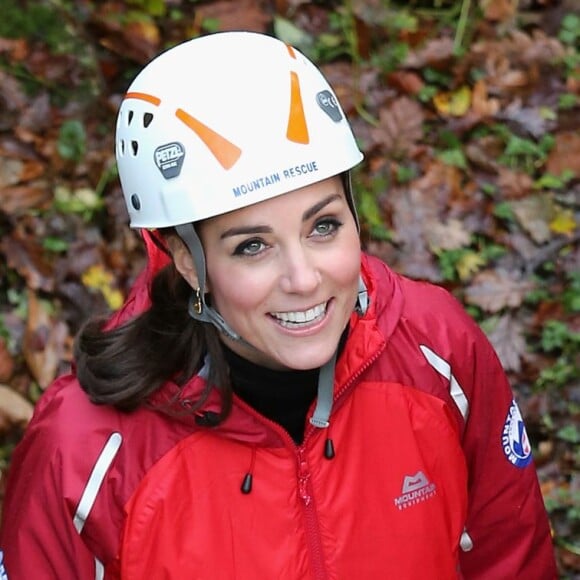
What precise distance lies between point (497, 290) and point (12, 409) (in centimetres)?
244

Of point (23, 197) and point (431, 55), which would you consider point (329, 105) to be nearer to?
point (23, 197)

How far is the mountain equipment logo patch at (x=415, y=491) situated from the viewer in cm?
276

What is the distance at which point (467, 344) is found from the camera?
281cm

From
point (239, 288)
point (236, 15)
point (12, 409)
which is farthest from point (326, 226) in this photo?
point (236, 15)

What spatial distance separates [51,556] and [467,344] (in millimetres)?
1311

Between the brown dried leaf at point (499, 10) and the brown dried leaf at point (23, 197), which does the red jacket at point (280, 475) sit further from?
the brown dried leaf at point (499, 10)

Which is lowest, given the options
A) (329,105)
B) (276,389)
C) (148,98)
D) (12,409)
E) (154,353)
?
(12,409)

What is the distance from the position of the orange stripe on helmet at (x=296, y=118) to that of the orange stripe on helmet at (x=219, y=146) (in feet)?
0.50

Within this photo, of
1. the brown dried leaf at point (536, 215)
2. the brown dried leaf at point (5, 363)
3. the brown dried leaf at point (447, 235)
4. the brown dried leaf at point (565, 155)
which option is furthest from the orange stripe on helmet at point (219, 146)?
the brown dried leaf at point (565, 155)

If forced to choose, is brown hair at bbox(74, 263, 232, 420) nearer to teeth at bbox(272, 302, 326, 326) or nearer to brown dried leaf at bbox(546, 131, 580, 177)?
teeth at bbox(272, 302, 326, 326)

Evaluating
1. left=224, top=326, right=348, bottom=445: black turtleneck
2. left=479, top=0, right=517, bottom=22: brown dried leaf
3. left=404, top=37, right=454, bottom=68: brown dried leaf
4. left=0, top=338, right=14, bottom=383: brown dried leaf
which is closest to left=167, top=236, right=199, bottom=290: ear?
left=224, top=326, right=348, bottom=445: black turtleneck

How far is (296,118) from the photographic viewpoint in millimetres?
2453

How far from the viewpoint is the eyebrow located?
237 cm

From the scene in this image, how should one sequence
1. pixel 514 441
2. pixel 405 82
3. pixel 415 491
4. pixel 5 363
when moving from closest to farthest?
pixel 415 491
pixel 514 441
pixel 5 363
pixel 405 82
